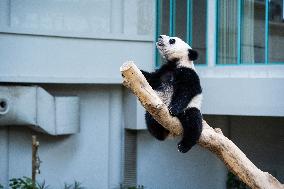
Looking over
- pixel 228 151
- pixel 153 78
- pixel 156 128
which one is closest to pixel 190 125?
pixel 156 128

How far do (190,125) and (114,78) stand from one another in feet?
24.4

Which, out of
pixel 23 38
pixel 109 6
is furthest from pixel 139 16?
pixel 23 38

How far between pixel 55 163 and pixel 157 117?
7.96m

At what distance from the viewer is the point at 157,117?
4.75 meters

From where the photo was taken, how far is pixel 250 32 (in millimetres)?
11594

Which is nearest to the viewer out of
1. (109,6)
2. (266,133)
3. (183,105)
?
(183,105)

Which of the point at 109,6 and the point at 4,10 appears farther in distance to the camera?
the point at 109,6

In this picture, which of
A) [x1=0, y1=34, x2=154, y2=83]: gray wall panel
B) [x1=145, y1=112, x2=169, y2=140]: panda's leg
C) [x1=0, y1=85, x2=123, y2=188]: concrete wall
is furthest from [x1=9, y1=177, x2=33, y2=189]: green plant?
[x1=145, y1=112, x2=169, y2=140]: panda's leg

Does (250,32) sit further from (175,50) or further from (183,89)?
(183,89)

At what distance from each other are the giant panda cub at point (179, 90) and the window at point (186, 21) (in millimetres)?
6713

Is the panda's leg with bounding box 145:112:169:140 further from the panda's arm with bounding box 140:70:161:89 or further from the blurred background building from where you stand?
the blurred background building

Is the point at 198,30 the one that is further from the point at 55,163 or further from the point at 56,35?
the point at 55,163

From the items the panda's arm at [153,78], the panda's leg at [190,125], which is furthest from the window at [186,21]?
the panda's leg at [190,125]

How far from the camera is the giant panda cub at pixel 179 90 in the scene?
5.02m
